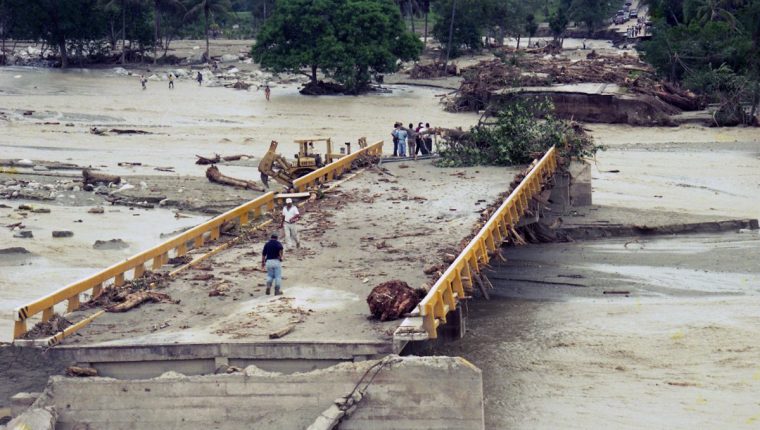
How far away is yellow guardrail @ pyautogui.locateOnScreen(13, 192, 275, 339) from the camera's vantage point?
1348 cm

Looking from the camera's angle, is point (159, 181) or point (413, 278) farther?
point (159, 181)

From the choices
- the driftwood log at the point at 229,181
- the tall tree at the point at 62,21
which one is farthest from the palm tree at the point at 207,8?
the driftwood log at the point at 229,181

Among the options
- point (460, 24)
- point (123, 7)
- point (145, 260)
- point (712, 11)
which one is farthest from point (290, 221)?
point (460, 24)

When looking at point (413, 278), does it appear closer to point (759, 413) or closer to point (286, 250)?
point (286, 250)

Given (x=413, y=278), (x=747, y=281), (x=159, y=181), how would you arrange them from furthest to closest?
(x=159, y=181), (x=747, y=281), (x=413, y=278)

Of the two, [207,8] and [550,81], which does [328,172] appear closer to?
[550,81]

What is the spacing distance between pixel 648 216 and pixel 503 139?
395 centimetres

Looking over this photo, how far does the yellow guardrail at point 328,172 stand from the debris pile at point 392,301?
9.25 meters

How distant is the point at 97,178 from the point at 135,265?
1456 cm

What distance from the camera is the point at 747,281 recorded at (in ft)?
70.8

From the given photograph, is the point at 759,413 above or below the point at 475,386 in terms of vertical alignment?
below

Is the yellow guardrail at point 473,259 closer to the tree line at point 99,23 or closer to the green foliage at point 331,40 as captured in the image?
the green foliage at point 331,40

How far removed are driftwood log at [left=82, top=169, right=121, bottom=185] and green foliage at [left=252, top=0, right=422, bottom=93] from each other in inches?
1205

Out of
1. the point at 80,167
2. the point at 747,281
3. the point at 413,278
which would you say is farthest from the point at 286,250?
the point at 80,167
